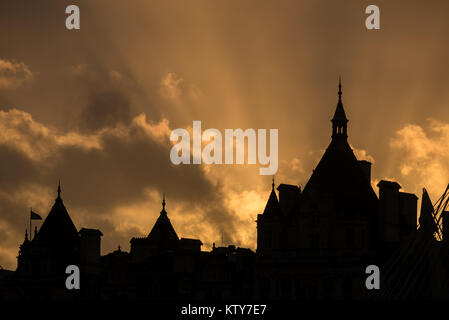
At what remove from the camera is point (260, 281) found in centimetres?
10144

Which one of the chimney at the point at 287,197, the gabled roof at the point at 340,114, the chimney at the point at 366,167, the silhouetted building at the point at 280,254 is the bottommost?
the silhouetted building at the point at 280,254

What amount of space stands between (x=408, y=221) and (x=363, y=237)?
5.99 metres

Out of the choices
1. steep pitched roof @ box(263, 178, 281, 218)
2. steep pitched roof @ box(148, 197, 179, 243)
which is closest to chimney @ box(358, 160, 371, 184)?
steep pitched roof @ box(263, 178, 281, 218)

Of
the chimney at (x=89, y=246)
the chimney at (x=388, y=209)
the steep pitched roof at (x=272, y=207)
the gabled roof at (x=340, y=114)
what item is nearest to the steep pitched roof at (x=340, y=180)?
the gabled roof at (x=340, y=114)

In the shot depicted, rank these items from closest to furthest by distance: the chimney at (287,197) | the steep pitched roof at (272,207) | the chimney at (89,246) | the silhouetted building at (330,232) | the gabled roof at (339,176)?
the silhouetted building at (330,232), the gabled roof at (339,176), the steep pitched roof at (272,207), the chimney at (287,197), the chimney at (89,246)

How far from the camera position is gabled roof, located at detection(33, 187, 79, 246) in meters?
113

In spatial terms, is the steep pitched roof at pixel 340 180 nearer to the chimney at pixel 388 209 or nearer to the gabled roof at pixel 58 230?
the chimney at pixel 388 209

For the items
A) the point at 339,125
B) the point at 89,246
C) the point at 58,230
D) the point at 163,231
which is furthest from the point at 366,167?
the point at 58,230

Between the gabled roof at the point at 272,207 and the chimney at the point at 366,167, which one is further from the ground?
the chimney at the point at 366,167

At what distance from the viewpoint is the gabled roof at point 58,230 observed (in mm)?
112938

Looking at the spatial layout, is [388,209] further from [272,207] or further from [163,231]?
[163,231]

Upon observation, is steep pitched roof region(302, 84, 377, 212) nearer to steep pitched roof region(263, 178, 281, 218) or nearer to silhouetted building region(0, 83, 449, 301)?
silhouetted building region(0, 83, 449, 301)
